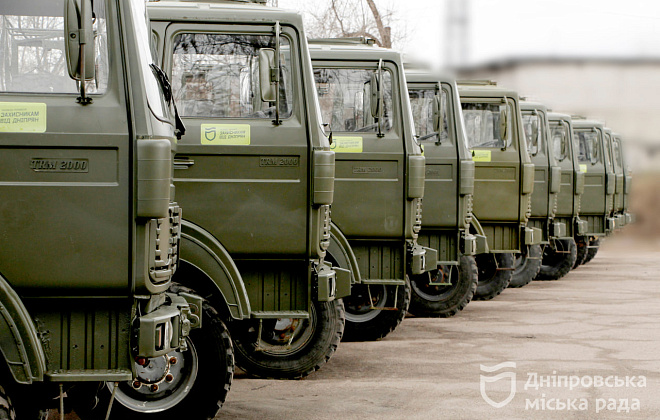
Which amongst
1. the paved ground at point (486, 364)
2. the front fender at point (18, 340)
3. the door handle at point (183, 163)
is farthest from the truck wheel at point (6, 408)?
the door handle at point (183, 163)

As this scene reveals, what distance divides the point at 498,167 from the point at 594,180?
22.1ft

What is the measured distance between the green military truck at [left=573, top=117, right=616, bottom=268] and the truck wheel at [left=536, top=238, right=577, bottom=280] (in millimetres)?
1275

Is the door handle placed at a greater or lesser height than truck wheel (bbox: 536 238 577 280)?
greater

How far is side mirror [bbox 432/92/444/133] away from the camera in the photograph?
11141mm

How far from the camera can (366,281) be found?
9.49 m

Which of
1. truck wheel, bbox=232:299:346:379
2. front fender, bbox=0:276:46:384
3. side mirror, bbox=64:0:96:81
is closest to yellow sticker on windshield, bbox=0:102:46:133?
side mirror, bbox=64:0:96:81

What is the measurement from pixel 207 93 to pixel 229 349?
1.78 meters

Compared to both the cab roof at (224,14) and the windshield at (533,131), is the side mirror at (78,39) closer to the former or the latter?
the cab roof at (224,14)

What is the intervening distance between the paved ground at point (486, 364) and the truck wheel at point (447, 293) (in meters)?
0.19

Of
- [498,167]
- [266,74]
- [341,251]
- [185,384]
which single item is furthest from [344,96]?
[498,167]

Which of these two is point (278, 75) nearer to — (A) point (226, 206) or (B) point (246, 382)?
(A) point (226, 206)

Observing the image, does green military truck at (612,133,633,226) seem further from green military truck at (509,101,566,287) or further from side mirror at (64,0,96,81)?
side mirror at (64,0,96,81)

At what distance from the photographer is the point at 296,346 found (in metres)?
8.17

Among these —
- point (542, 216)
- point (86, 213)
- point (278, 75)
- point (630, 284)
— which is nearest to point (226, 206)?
point (278, 75)
